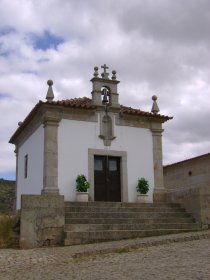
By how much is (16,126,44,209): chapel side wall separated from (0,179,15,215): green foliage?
6888 mm

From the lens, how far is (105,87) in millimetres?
15281

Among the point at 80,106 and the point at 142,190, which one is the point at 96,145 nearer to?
the point at 80,106

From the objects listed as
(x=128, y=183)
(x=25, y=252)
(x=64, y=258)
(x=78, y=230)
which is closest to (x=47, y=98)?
(x=128, y=183)

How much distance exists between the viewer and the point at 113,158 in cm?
1478

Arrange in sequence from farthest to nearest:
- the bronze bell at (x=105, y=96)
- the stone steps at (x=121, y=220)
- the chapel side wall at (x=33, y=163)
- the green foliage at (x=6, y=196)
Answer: the green foliage at (x=6, y=196)
the bronze bell at (x=105, y=96)
the chapel side wall at (x=33, y=163)
the stone steps at (x=121, y=220)

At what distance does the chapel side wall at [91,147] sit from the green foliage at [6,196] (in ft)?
34.1

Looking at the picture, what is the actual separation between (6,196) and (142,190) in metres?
14.4

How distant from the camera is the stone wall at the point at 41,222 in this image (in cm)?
1015

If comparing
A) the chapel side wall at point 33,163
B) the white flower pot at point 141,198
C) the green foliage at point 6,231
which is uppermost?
the chapel side wall at point 33,163

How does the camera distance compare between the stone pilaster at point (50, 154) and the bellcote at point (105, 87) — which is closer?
the stone pilaster at point (50, 154)

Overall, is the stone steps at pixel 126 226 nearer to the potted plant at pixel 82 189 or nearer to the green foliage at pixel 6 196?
the potted plant at pixel 82 189

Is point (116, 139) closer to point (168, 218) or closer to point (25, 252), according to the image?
point (168, 218)

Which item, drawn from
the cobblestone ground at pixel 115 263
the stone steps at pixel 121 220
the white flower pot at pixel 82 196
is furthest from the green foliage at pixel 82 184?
the cobblestone ground at pixel 115 263

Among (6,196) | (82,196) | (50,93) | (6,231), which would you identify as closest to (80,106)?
(50,93)
